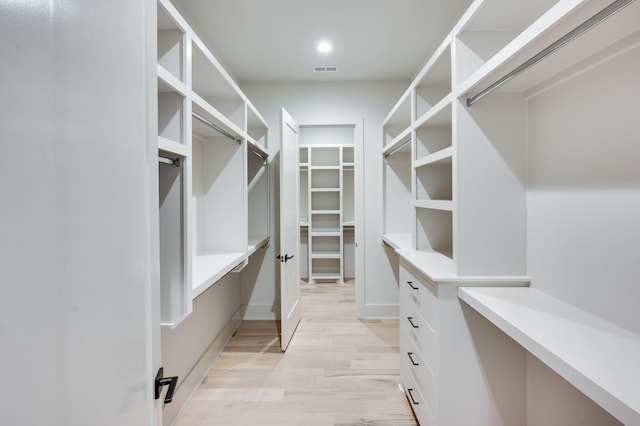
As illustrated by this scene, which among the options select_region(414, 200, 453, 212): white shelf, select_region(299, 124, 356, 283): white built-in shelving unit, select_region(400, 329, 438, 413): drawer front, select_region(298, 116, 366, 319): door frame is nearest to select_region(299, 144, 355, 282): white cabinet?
select_region(299, 124, 356, 283): white built-in shelving unit

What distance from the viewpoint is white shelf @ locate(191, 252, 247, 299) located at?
1.53 meters

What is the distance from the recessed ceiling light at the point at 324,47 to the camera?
2.77m

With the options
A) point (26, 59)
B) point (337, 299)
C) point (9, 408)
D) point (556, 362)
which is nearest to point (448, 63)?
point (556, 362)

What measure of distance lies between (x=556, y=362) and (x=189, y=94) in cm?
164

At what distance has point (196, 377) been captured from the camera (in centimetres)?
223

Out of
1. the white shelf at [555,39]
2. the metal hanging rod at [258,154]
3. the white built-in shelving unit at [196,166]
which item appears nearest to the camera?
the white shelf at [555,39]

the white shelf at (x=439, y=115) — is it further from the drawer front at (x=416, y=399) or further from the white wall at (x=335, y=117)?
the drawer front at (x=416, y=399)

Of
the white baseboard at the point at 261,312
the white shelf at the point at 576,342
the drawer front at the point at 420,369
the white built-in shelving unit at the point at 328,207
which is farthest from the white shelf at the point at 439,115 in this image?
the white built-in shelving unit at the point at 328,207

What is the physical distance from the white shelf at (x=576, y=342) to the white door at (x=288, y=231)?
1.76m

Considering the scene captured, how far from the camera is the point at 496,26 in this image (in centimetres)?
148

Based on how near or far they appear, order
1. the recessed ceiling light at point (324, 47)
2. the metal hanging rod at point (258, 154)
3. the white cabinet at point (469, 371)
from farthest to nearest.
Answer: the metal hanging rod at point (258, 154), the recessed ceiling light at point (324, 47), the white cabinet at point (469, 371)

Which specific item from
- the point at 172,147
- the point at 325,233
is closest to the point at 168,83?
the point at 172,147

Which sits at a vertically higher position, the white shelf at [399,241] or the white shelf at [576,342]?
the white shelf at [399,241]

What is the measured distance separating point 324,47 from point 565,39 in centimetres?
222
